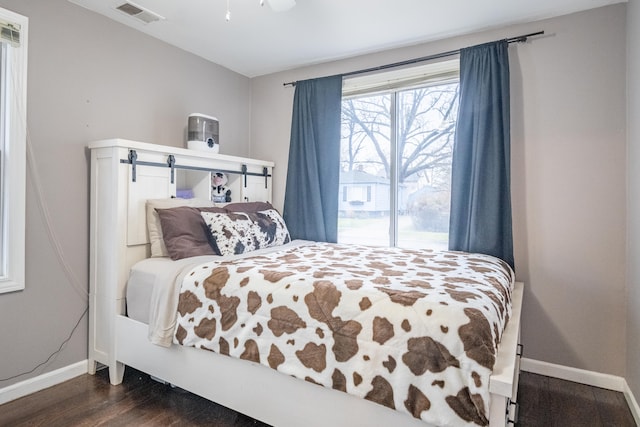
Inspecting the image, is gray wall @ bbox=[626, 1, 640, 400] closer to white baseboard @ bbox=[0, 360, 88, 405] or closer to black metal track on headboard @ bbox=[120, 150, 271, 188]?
black metal track on headboard @ bbox=[120, 150, 271, 188]

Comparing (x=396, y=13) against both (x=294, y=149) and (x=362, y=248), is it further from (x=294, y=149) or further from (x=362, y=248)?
(x=362, y=248)

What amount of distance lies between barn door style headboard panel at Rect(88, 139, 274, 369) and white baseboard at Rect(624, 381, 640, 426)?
2888 mm

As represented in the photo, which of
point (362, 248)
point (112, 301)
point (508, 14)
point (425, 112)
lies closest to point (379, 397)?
point (362, 248)

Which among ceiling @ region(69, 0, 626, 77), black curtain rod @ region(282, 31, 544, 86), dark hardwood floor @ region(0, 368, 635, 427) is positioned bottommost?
dark hardwood floor @ region(0, 368, 635, 427)

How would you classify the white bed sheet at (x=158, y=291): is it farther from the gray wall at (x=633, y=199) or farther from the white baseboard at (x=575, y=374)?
the gray wall at (x=633, y=199)

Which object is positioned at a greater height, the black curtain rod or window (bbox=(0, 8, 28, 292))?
the black curtain rod

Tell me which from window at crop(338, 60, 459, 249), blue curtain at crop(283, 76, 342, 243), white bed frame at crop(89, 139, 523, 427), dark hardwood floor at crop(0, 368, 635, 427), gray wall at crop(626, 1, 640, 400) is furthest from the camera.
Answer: blue curtain at crop(283, 76, 342, 243)

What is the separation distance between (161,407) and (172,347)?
1.06 feet

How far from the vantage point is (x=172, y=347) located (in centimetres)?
195

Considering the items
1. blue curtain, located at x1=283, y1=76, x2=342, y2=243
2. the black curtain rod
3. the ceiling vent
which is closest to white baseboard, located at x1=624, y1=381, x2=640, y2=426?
blue curtain, located at x1=283, y1=76, x2=342, y2=243

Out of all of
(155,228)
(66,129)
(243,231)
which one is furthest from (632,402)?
Answer: (66,129)

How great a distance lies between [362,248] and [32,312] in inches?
82.5

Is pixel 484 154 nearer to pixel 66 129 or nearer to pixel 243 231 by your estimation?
pixel 243 231

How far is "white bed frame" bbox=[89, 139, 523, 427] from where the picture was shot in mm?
1457
